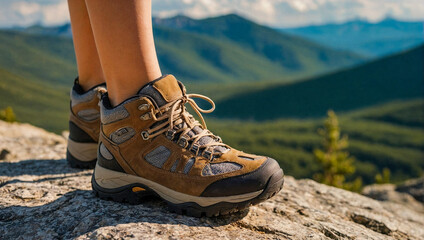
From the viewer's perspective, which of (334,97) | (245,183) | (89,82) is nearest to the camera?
(245,183)

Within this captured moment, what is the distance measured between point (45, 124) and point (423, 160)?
114331 mm

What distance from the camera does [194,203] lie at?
2545 millimetres

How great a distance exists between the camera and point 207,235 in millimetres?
2336

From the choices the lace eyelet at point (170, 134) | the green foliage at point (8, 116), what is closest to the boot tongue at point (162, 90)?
the lace eyelet at point (170, 134)

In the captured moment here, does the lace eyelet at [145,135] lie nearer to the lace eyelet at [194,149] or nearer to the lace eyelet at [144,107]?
the lace eyelet at [144,107]

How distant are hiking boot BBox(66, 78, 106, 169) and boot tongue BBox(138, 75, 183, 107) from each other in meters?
1.05

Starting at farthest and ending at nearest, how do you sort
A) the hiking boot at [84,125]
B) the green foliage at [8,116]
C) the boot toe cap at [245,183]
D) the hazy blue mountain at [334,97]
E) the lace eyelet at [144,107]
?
the hazy blue mountain at [334,97] → the green foliage at [8,116] → the hiking boot at [84,125] → the lace eyelet at [144,107] → the boot toe cap at [245,183]

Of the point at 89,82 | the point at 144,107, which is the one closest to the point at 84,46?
the point at 89,82

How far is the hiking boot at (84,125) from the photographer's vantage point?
3.55 metres

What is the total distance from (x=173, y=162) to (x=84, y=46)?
65.3 inches

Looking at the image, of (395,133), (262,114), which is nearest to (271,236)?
(395,133)

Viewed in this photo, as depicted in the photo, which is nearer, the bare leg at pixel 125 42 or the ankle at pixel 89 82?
the bare leg at pixel 125 42

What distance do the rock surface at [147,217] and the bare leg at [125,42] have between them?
2.84 ft

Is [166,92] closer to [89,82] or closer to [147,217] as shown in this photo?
[147,217]
